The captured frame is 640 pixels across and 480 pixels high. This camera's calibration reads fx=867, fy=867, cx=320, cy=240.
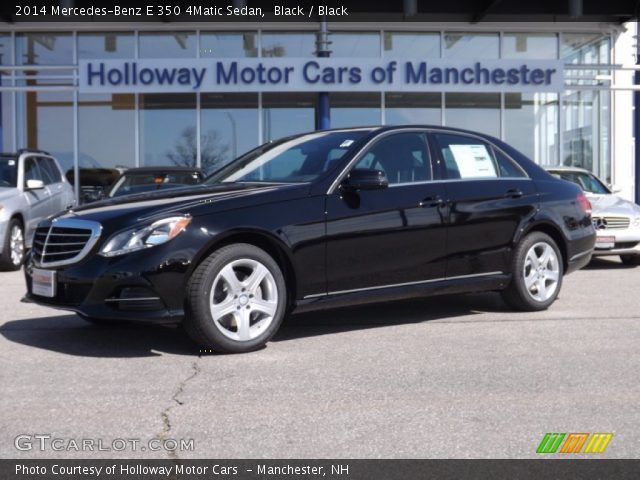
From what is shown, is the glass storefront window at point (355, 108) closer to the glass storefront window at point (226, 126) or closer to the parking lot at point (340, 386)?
the glass storefront window at point (226, 126)

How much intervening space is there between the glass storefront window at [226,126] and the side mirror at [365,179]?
13549 mm

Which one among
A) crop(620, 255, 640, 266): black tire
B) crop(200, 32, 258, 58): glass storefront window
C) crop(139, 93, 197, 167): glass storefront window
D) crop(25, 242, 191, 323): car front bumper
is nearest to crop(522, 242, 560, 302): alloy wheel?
crop(25, 242, 191, 323): car front bumper

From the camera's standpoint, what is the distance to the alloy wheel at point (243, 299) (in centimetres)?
561

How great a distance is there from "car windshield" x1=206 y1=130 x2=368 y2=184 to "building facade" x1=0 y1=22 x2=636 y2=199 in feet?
40.5

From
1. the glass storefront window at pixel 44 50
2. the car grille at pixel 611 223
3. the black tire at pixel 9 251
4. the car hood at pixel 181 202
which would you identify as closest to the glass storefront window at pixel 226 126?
the glass storefront window at pixel 44 50

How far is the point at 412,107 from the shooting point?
1992 cm

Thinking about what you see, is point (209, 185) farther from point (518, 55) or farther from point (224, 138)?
point (518, 55)

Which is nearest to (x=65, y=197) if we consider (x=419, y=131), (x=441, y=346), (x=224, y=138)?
(x=224, y=138)

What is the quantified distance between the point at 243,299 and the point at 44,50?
1582cm

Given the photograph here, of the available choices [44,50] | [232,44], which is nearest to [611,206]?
[232,44]

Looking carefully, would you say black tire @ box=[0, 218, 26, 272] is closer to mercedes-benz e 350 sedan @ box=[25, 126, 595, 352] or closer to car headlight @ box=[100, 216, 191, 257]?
mercedes-benz e 350 sedan @ box=[25, 126, 595, 352]

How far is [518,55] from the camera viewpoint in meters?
20.1

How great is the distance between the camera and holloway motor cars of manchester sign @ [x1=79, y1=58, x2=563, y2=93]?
17156mm
